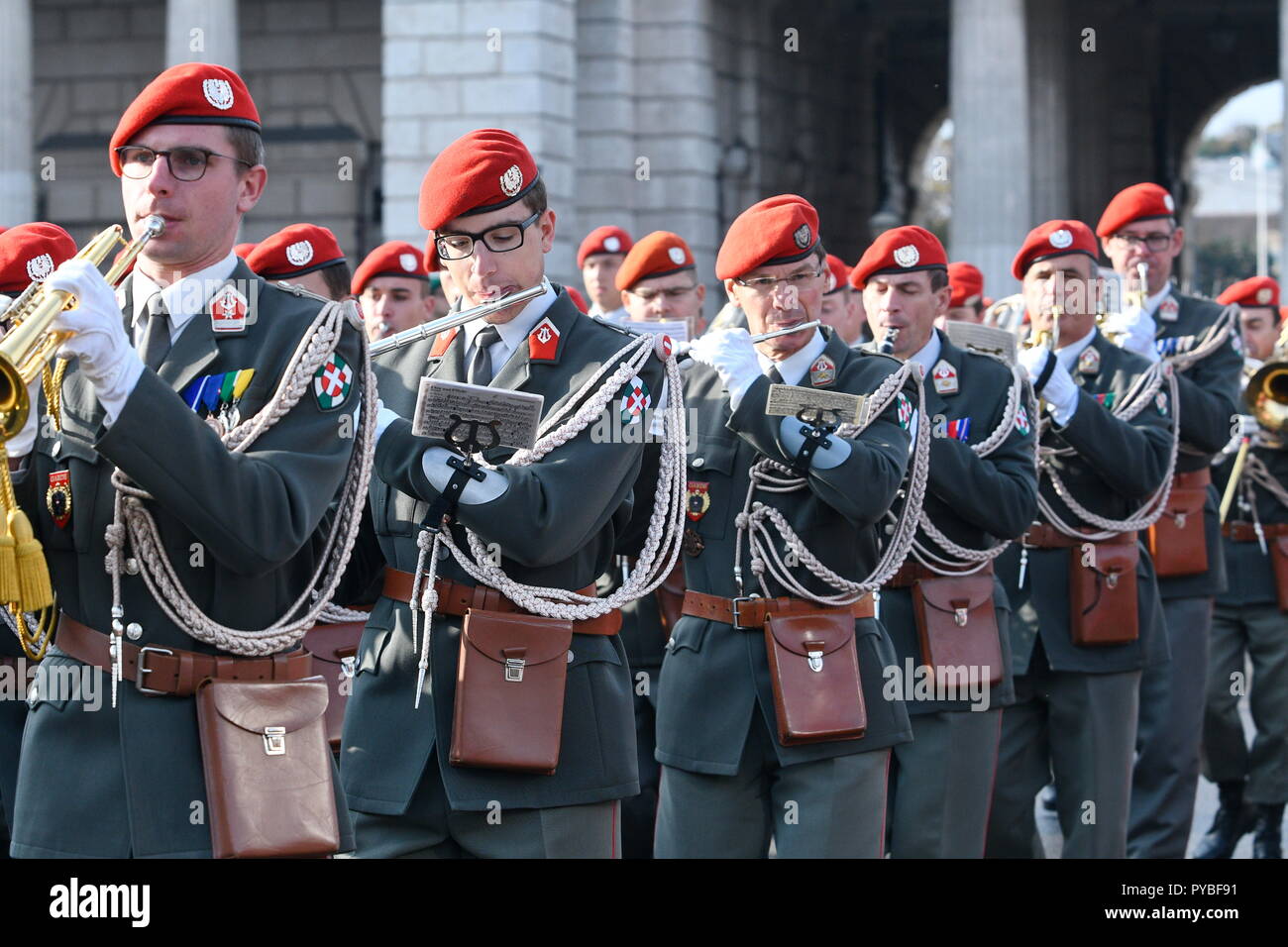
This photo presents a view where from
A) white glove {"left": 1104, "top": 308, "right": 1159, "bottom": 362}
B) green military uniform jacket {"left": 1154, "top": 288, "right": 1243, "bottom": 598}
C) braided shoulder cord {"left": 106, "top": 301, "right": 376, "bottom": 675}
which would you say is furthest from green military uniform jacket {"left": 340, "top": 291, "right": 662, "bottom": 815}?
green military uniform jacket {"left": 1154, "top": 288, "right": 1243, "bottom": 598}

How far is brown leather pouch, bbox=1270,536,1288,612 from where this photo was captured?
9.84 m

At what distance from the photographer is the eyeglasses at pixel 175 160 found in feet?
13.5

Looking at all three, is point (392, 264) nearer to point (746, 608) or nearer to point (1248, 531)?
point (746, 608)

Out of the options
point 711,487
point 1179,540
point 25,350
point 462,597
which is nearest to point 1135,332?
point 1179,540

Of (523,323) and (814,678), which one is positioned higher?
(523,323)

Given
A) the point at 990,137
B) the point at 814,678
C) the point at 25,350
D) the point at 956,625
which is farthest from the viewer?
the point at 990,137

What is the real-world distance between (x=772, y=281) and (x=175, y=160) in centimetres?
230

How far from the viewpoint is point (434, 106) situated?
67.4ft

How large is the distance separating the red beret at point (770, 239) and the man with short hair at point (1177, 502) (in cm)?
305

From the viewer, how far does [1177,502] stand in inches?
356

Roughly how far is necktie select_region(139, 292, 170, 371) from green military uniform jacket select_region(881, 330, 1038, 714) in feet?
10.6

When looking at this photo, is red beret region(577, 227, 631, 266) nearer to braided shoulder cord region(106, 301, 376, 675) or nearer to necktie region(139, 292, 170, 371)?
braided shoulder cord region(106, 301, 376, 675)

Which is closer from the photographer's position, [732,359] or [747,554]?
[732,359]

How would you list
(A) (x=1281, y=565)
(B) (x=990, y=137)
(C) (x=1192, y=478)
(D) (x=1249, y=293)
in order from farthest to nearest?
1. (B) (x=990, y=137)
2. (D) (x=1249, y=293)
3. (A) (x=1281, y=565)
4. (C) (x=1192, y=478)
